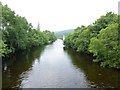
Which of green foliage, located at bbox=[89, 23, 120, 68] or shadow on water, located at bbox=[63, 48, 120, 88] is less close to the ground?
green foliage, located at bbox=[89, 23, 120, 68]

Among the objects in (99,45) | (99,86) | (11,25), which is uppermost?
(11,25)

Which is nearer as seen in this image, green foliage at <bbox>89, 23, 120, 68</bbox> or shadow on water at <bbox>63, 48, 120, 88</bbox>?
shadow on water at <bbox>63, 48, 120, 88</bbox>

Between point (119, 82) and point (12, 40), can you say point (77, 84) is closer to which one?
point (119, 82)

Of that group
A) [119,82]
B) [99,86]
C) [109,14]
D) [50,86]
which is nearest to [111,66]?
[119,82]

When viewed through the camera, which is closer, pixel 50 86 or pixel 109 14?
pixel 50 86

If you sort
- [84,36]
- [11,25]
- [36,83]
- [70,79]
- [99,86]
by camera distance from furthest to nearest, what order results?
1. [84,36]
2. [11,25]
3. [70,79]
4. [36,83]
5. [99,86]

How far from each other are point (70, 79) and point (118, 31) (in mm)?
13607

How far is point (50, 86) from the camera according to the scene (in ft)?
98.8

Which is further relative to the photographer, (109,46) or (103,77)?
Result: (109,46)

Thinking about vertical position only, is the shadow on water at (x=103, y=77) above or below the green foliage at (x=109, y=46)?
below

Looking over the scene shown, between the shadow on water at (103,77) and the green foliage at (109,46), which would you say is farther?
the green foliage at (109,46)

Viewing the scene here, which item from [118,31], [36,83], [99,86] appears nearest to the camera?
[99,86]

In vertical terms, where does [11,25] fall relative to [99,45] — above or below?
above

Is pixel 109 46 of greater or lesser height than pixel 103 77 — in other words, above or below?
above
